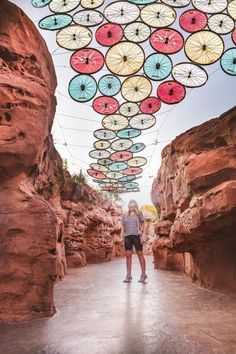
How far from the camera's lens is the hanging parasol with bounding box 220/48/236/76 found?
9.05 meters

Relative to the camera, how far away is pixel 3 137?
3.75 m

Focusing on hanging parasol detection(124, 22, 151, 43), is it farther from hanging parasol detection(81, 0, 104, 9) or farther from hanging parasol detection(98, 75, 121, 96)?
hanging parasol detection(98, 75, 121, 96)

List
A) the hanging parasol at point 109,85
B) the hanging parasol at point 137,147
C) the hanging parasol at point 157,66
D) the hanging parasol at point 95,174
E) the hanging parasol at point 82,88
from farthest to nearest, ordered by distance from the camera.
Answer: the hanging parasol at point 95,174, the hanging parasol at point 137,147, the hanging parasol at point 109,85, the hanging parasol at point 82,88, the hanging parasol at point 157,66

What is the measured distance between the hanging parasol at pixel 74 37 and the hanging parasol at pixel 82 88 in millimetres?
1117

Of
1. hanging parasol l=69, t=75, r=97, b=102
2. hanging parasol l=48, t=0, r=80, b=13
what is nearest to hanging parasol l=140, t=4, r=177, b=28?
hanging parasol l=48, t=0, r=80, b=13

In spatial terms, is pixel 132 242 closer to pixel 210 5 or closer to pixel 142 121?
pixel 142 121

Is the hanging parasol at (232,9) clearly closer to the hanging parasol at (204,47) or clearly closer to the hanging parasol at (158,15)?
the hanging parasol at (204,47)

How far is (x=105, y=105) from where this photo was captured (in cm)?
1112

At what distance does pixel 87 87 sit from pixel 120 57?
1.65 metres

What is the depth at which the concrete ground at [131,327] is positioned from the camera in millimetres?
2404

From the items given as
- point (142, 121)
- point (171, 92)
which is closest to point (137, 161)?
point (142, 121)

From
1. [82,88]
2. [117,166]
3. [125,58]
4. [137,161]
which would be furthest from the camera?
[117,166]

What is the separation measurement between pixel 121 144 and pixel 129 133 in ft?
3.62

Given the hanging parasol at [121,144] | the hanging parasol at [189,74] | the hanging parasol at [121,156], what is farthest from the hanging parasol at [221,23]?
the hanging parasol at [121,156]
